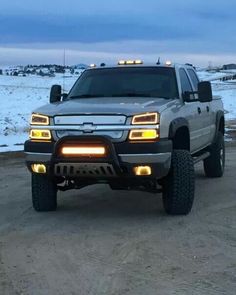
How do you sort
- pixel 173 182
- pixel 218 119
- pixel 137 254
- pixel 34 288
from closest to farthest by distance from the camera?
pixel 34 288 < pixel 137 254 < pixel 173 182 < pixel 218 119

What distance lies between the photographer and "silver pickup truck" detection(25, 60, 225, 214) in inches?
278

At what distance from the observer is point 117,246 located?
634cm

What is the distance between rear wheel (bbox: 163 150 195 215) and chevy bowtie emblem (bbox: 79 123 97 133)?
1125 millimetres

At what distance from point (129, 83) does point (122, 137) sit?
1757 millimetres

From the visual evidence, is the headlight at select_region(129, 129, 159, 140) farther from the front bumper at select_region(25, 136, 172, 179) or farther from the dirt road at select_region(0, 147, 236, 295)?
the dirt road at select_region(0, 147, 236, 295)

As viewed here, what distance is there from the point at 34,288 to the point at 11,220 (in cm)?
278

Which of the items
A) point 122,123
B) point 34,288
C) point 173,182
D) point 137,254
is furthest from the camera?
point 173,182

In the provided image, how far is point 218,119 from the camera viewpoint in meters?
11.0

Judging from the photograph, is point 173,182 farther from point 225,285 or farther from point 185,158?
point 225,285

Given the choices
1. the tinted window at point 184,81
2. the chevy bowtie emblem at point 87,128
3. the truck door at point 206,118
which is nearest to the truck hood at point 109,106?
the chevy bowtie emblem at point 87,128

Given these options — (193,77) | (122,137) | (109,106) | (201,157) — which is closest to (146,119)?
(122,137)

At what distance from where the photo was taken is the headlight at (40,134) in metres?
7.39

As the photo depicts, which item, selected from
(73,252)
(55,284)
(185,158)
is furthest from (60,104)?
(55,284)

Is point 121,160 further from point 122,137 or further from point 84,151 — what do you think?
point 84,151
